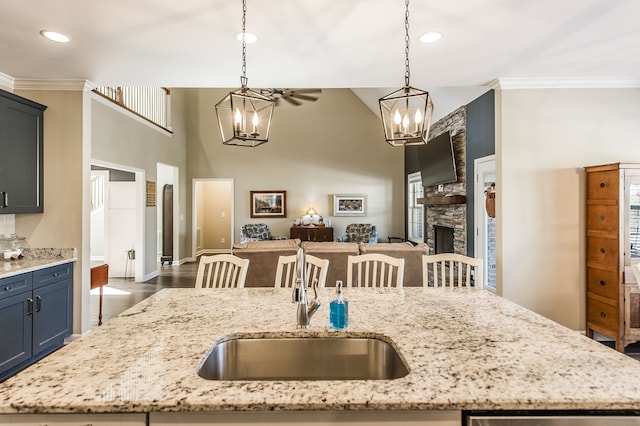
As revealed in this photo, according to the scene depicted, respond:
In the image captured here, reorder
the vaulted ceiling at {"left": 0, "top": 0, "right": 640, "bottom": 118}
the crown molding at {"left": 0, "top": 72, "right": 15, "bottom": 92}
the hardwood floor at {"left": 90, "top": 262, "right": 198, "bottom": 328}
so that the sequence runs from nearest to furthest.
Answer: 1. the vaulted ceiling at {"left": 0, "top": 0, "right": 640, "bottom": 118}
2. the crown molding at {"left": 0, "top": 72, "right": 15, "bottom": 92}
3. the hardwood floor at {"left": 90, "top": 262, "right": 198, "bottom": 328}

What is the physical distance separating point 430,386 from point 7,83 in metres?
4.49

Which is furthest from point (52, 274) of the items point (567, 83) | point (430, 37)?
point (567, 83)

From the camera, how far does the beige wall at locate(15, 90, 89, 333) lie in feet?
11.4

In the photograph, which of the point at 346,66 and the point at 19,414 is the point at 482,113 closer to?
the point at 346,66

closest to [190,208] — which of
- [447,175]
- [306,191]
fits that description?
[306,191]

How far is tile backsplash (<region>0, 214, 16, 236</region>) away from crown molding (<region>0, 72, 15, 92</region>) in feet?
4.11

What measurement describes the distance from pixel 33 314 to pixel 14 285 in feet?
1.18

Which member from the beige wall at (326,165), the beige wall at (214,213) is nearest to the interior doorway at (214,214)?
Answer: the beige wall at (214,213)

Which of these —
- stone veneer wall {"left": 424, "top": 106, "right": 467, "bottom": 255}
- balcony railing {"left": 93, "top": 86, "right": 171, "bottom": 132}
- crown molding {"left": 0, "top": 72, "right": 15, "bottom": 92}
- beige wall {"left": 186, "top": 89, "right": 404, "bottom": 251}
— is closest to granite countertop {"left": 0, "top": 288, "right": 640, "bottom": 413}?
crown molding {"left": 0, "top": 72, "right": 15, "bottom": 92}

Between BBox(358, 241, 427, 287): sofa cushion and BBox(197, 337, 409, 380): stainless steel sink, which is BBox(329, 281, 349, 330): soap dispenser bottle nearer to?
BBox(197, 337, 409, 380): stainless steel sink

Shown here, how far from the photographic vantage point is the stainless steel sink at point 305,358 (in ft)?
4.58

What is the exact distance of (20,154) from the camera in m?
3.19

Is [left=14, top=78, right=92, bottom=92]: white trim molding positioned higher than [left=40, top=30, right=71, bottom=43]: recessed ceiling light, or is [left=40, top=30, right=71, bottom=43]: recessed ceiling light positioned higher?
[left=40, top=30, right=71, bottom=43]: recessed ceiling light

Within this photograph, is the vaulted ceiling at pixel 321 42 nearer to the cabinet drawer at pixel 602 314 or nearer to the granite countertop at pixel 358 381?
the granite countertop at pixel 358 381
